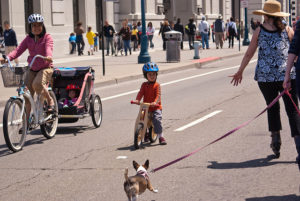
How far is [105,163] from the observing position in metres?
7.36

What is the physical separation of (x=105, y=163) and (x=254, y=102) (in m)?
6.07

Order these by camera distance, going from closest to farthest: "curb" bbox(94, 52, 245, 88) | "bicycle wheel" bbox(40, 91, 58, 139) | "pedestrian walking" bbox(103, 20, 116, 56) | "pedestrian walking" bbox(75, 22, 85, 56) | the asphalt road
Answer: the asphalt road < "bicycle wheel" bbox(40, 91, 58, 139) < "curb" bbox(94, 52, 245, 88) < "pedestrian walking" bbox(103, 20, 116, 56) < "pedestrian walking" bbox(75, 22, 85, 56)

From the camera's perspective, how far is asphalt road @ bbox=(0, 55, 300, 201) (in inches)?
234

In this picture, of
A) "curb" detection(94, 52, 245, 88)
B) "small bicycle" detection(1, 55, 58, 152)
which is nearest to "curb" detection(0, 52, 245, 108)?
"curb" detection(94, 52, 245, 88)

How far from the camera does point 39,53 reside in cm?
902

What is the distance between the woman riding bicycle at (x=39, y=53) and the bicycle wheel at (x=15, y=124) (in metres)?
0.38

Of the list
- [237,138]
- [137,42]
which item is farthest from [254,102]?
[137,42]

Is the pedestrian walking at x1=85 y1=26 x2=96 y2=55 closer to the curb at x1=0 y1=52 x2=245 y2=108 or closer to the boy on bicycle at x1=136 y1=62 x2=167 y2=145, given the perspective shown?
the curb at x1=0 y1=52 x2=245 y2=108

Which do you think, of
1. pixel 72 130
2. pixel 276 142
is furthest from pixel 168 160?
pixel 72 130

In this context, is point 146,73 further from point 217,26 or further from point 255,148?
point 217,26

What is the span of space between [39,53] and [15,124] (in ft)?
4.07

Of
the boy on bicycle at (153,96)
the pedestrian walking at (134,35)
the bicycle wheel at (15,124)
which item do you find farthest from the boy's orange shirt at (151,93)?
the pedestrian walking at (134,35)

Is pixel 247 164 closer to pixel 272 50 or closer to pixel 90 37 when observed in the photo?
pixel 272 50

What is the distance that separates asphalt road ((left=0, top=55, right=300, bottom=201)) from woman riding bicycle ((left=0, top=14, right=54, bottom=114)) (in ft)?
2.57
